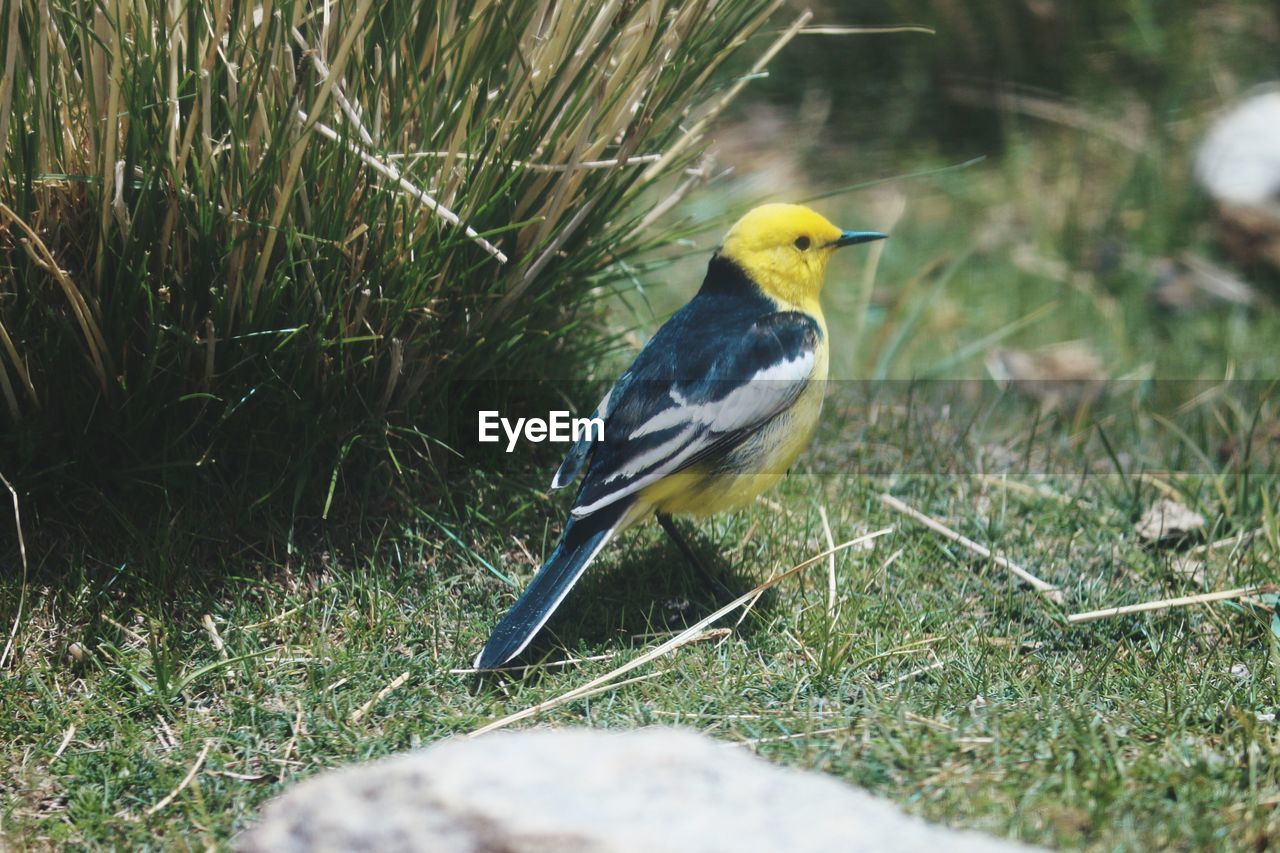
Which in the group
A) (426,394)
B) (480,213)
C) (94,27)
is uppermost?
(94,27)

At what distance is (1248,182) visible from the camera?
5738 mm

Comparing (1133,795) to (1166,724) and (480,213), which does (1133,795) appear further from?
(480,213)

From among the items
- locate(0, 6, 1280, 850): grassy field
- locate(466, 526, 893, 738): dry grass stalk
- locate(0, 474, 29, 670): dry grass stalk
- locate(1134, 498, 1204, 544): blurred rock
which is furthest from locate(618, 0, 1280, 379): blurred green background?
locate(0, 474, 29, 670): dry grass stalk

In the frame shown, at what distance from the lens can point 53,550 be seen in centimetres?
320

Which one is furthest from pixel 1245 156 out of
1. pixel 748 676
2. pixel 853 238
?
pixel 748 676

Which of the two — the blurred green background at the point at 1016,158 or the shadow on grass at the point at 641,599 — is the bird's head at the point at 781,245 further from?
the blurred green background at the point at 1016,158

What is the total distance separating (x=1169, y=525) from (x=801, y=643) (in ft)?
4.15

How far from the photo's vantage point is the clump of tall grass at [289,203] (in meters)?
2.94

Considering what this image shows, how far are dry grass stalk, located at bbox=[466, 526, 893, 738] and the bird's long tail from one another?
0.42 ft

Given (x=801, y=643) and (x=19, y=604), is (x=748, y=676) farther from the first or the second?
(x=19, y=604)

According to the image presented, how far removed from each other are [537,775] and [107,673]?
1.42 metres

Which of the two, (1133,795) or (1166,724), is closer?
(1133,795)

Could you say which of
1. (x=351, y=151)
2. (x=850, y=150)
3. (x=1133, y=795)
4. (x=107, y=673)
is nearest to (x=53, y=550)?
(x=107, y=673)

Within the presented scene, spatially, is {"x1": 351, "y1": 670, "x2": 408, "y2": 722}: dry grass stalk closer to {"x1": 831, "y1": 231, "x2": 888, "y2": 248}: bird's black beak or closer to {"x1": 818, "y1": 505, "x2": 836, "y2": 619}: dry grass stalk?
{"x1": 818, "y1": 505, "x2": 836, "y2": 619}: dry grass stalk
